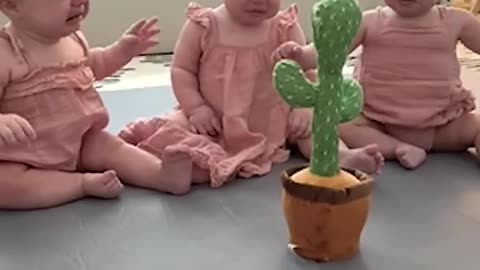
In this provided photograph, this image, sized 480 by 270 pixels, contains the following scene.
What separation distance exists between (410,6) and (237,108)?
256mm

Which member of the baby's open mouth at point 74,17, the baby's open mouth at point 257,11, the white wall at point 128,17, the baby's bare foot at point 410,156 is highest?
the baby's open mouth at point 74,17

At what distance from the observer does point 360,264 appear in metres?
0.81

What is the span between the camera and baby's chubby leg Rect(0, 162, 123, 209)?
3.08ft

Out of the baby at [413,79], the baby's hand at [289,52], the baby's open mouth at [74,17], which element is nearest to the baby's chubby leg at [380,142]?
the baby at [413,79]

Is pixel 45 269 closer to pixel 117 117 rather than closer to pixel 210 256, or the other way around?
pixel 210 256

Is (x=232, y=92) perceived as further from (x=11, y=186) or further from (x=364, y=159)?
(x=11, y=186)

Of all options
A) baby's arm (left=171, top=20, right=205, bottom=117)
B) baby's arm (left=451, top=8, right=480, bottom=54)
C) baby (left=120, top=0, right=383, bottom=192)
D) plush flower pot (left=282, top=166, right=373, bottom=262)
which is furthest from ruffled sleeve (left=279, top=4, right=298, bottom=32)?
plush flower pot (left=282, top=166, right=373, bottom=262)

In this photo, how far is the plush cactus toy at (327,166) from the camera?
0.79 meters

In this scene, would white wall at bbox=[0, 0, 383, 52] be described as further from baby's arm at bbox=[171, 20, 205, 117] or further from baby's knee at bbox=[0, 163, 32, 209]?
baby's knee at bbox=[0, 163, 32, 209]

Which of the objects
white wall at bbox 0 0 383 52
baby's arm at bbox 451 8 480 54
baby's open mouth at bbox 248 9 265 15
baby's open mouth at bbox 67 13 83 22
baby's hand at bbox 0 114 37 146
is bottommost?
white wall at bbox 0 0 383 52

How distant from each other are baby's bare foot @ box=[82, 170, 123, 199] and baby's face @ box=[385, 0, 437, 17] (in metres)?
0.42

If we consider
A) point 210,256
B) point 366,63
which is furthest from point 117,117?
point 210,256

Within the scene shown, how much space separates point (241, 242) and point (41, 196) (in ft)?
0.79

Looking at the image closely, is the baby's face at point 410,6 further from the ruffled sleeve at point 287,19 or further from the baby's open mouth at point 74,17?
the baby's open mouth at point 74,17
